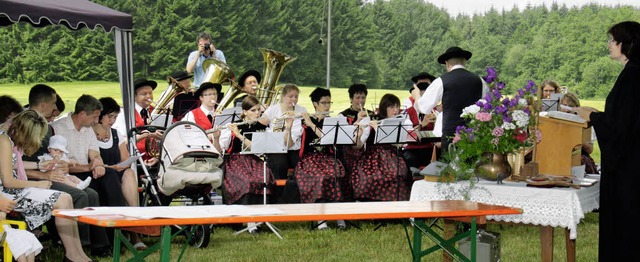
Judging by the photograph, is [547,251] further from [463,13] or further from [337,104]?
[463,13]

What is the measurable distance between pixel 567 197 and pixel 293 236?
11.2 ft

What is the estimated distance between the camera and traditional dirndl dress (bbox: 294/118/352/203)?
8.98 m

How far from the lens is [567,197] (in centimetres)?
561

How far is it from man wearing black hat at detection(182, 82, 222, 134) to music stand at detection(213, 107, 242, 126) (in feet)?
0.69

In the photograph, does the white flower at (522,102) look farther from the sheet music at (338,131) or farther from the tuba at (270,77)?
the tuba at (270,77)

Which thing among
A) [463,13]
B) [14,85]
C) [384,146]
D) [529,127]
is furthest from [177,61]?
[529,127]

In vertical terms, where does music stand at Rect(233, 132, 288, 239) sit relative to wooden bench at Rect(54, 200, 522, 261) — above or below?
above

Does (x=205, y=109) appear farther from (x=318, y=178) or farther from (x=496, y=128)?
(x=496, y=128)

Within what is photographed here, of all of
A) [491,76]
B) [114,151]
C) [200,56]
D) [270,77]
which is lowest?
[114,151]

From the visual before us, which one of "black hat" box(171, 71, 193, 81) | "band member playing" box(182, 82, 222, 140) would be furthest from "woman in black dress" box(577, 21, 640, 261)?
"black hat" box(171, 71, 193, 81)

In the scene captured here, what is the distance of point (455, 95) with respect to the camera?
8094mm

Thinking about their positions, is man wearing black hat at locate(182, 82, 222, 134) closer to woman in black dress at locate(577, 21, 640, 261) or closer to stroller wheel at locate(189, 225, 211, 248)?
stroller wheel at locate(189, 225, 211, 248)

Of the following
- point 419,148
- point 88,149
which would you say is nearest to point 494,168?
point 88,149

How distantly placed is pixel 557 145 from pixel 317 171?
10.6 feet
